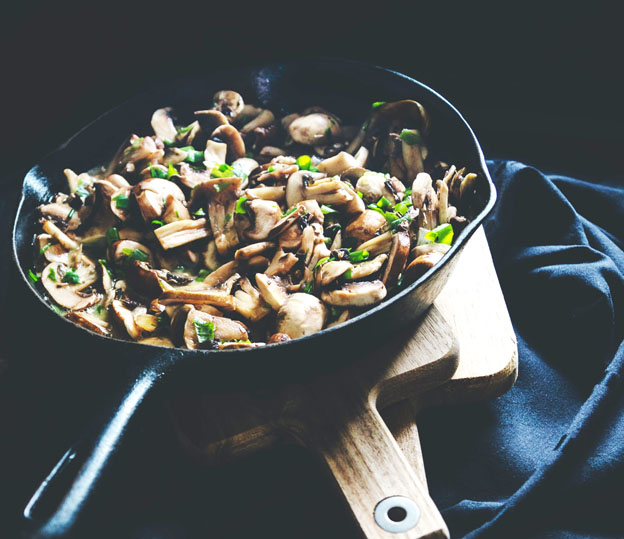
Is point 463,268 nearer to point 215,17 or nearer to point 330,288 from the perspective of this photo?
point 330,288

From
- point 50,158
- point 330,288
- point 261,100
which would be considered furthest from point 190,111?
point 330,288

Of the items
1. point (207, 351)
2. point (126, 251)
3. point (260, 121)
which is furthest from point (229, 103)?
point (207, 351)

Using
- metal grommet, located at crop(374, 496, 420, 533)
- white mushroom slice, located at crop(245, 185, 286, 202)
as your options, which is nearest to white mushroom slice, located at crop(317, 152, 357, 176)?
white mushroom slice, located at crop(245, 185, 286, 202)

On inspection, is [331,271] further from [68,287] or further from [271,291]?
[68,287]

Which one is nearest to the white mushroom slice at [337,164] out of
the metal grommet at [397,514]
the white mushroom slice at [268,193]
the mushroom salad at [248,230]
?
the mushroom salad at [248,230]

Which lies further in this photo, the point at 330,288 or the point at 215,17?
the point at 215,17

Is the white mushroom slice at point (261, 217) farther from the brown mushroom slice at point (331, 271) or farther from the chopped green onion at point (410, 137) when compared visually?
the chopped green onion at point (410, 137)

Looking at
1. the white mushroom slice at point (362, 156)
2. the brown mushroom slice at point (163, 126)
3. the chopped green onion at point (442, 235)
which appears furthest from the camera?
the brown mushroom slice at point (163, 126)
